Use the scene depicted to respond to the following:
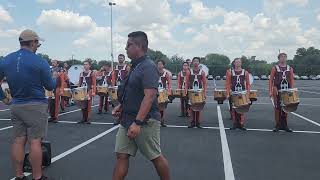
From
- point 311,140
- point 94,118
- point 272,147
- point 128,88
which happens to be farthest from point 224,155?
point 94,118

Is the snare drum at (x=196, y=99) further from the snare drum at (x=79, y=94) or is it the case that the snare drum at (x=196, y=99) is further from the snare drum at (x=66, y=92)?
the snare drum at (x=66, y=92)

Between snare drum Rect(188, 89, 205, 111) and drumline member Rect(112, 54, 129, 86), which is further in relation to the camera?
drumline member Rect(112, 54, 129, 86)

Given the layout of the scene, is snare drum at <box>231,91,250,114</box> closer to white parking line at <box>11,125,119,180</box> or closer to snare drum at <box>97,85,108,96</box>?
white parking line at <box>11,125,119,180</box>

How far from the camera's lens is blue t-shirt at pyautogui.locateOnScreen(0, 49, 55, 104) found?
5.33m

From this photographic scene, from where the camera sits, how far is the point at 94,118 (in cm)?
1391

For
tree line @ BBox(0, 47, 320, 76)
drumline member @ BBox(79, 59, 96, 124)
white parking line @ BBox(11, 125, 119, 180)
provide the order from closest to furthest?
white parking line @ BBox(11, 125, 119, 180) < drumline member @ BBox(79, 59, 96, 124) < tree line @ BBox(0, 47, 320, 76)

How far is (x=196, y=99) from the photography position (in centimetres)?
1148

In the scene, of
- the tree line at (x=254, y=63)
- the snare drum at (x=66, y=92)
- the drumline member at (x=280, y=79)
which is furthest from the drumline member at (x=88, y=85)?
the tree line at (x=254, y=63)

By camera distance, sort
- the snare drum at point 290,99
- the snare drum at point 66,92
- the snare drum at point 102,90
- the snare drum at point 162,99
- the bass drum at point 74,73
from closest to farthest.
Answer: the snare drum at point 290,99 < the snare drum at point 162,99 < the snare drum at point 66,92 < the snare drum at point 102,90 < the bass drum at point 74,73

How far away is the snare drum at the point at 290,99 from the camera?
415 inches

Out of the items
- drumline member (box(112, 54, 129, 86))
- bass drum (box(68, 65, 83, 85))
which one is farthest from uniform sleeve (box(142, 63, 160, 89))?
bass drum (box(68, 65, 83, 85))

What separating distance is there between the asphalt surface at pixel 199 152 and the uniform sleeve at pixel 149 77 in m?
2.06

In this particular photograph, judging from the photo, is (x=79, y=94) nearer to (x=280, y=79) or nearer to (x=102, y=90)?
(x=102, y=90)

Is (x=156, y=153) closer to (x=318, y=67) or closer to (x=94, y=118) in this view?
(x=94, y=118)
